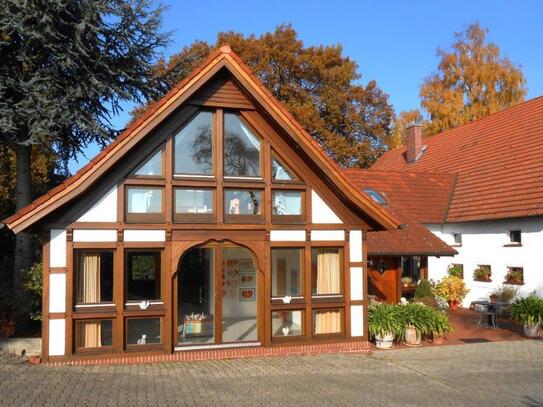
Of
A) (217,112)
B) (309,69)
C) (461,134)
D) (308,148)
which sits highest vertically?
(309,69)

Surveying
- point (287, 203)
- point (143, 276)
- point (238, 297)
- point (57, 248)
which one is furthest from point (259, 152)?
point (57, 248)

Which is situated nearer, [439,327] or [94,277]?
[94,277]

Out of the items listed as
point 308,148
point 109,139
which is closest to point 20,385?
point 308,148

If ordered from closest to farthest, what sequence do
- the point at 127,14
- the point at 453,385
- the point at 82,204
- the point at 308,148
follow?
the point at 453,385
the point at 82,204
the point at 308,148
the point at 127,14

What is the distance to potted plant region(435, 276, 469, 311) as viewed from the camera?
819 inches

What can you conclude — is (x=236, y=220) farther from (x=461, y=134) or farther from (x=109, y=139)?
(x=461, y=134)

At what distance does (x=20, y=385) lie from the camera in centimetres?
896

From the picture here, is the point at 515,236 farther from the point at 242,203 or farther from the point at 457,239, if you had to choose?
the point at 242,203

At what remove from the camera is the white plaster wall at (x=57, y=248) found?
10648mm

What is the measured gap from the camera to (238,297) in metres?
14.4

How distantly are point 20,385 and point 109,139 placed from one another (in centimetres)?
817

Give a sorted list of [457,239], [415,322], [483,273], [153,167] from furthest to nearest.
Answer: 1. [457,239]
2. [483,273]
3. [415,322]
4. [153,167]

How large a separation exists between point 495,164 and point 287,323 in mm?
13961

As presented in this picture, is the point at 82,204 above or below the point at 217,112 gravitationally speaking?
below
